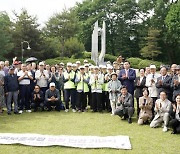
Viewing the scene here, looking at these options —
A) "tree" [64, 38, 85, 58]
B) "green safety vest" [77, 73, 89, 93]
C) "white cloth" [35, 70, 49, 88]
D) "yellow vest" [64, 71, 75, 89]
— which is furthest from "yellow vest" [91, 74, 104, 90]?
"tree" [64, 38, 85, 58]

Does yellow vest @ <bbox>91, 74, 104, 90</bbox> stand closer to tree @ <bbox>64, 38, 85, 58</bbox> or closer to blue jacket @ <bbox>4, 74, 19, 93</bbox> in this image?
blue jacket @ <bbox>4, 74, 19, 93</bbox>

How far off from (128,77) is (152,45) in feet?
101

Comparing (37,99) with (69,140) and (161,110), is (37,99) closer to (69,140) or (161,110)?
(69,140)

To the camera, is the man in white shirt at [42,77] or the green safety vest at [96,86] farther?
the man in white shirt at [42,77]

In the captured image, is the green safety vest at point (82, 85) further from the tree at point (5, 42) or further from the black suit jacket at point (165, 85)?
the tree at point (5, 42)

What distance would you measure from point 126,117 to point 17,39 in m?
29.9

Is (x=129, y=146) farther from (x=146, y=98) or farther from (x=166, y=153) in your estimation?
(x=146, y=98)

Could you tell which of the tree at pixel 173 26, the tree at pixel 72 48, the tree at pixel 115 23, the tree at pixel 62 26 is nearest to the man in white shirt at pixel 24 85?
the tree at pixel 173 26

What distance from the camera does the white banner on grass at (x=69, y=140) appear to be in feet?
19.4

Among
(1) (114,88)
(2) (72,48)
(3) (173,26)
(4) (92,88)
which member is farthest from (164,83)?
(2) (72,48)

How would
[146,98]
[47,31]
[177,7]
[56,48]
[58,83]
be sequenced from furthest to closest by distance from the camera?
[47,31] → [56,48] → [177,7] → [58,83] → [146,98]

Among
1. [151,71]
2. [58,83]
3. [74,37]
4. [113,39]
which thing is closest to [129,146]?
[151,71]

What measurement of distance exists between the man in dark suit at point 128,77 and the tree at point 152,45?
3023 cm

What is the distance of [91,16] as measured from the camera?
47531 millimetres
